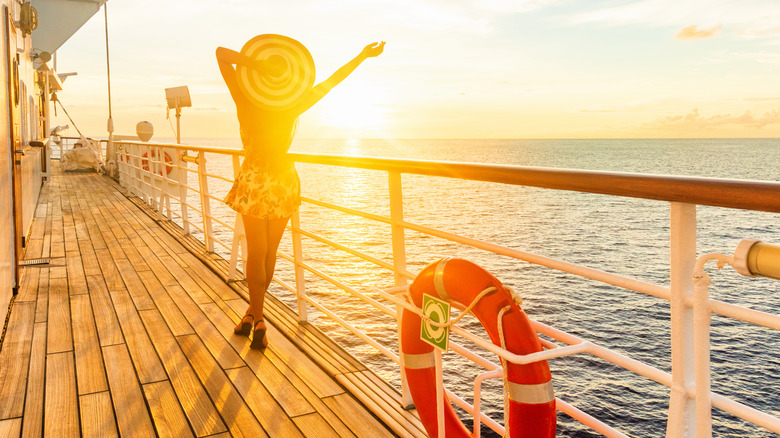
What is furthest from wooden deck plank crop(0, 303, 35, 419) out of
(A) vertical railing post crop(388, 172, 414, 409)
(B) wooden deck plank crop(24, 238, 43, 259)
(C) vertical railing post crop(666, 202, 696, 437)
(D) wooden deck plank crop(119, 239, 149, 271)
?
(C) vertical railing post crop(666, 202, 696, 437)

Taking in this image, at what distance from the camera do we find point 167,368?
7.34ft

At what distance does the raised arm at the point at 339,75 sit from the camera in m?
2.04

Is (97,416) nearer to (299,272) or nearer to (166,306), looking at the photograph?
(299,272)

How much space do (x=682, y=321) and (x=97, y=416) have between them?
5.51 ft

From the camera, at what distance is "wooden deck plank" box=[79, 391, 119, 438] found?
1757mm

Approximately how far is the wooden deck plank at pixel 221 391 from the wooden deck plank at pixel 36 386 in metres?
0.49

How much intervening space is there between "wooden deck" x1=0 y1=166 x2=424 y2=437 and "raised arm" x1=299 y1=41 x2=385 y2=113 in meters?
0.96

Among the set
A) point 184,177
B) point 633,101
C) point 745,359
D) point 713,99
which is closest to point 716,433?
point 745,359

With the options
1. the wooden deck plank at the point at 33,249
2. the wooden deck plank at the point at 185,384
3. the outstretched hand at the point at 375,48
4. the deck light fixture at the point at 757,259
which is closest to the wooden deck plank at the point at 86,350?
the wooden deck plank at the point at 185,384

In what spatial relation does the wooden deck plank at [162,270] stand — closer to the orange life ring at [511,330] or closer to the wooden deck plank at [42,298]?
the wooden deck plank at [42,298]

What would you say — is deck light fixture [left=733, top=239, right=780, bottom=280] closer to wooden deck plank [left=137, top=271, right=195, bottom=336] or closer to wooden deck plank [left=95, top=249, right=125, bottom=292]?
wooden deck plank [left=137, top=271, right=195, bottom=336]

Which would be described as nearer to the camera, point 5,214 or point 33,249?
point 5,214

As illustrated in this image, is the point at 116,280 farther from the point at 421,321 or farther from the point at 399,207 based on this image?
the point at 421,321

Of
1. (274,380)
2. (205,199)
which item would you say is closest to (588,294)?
(205,199)
